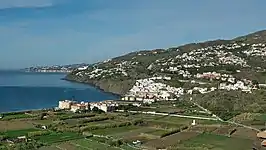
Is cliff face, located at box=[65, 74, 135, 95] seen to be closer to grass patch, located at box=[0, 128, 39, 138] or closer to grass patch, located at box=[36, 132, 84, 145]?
grass patch, located at box=[0, 128, 39, 138]

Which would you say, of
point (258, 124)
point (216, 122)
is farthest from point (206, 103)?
point (258, 124)

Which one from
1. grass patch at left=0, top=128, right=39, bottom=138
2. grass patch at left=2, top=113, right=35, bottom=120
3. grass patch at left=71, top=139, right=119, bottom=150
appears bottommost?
grass patch at left=71, top=139, right=119, bottom=150

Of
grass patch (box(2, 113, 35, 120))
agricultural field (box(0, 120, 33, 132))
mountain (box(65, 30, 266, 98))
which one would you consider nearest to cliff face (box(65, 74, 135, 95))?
mountain (box(65, 30, 266, 98))

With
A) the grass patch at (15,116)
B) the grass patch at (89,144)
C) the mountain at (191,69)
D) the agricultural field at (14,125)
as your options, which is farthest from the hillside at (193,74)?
the grass patch at (89,144)

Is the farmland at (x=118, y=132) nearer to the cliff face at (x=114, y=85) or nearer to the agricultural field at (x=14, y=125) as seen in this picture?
the agricultural field at (x=14, y=125)

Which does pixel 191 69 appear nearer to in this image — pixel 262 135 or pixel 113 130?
pixel 113 130

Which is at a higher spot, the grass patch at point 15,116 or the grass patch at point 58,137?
the grass patch at point 15,116
